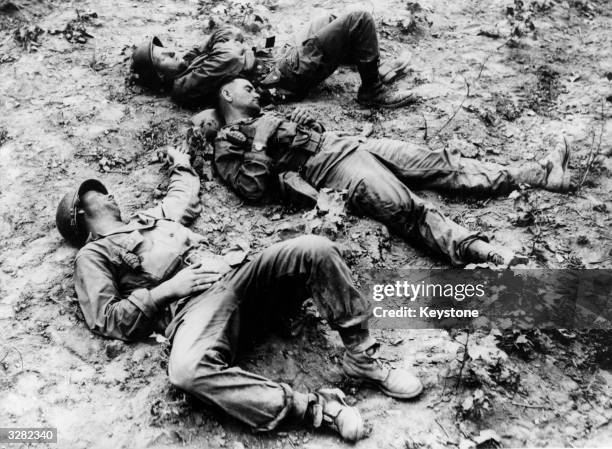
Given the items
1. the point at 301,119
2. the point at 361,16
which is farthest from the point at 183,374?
the point at 361,16

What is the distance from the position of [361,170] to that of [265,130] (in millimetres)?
1084

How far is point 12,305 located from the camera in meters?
4.27

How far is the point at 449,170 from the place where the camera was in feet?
16.6

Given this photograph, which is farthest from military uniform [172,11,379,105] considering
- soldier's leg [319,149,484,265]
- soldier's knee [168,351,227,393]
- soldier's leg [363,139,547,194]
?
soldier's knee [168,351,227,393]

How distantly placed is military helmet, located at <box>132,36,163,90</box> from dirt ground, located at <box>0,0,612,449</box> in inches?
7.5

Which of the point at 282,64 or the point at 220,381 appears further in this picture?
the point at 282,64

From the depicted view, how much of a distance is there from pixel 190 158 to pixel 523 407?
12.9 feet

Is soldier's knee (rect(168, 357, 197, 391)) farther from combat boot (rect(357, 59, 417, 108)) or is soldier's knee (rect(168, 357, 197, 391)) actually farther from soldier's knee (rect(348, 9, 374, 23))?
soldier's knee (rect(348, 9, 374, 23))

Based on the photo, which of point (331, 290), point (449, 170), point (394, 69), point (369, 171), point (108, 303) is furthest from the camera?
point (394, 69)

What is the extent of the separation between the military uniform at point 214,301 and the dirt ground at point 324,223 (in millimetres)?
239

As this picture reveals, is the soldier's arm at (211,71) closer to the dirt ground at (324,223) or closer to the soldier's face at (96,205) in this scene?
the dirt ground at (324,223)

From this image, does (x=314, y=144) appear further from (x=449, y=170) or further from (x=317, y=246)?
(x=317, y=246)

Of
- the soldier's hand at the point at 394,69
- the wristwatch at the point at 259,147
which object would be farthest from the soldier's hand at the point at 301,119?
the soldier's hand at the point at 394,69

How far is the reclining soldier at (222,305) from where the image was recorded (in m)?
3.24
